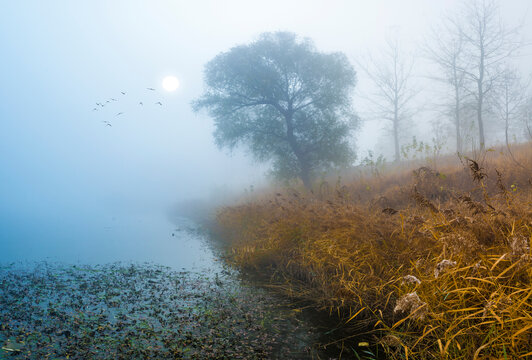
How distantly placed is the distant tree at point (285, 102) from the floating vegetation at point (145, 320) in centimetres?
1027

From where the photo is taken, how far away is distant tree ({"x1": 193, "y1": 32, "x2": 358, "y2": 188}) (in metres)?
15.4

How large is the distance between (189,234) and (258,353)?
9870 mm

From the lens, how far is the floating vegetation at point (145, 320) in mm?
3330

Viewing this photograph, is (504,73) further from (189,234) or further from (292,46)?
(189,234)

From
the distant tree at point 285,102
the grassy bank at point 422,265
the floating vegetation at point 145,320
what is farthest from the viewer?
the distant tree at point 285,102

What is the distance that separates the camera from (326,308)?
4.41 meters

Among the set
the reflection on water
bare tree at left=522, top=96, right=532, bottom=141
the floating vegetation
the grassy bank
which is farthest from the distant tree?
the floating vegetation

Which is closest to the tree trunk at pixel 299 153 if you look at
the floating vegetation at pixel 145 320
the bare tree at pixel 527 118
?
the bare tree at pixel 527 118

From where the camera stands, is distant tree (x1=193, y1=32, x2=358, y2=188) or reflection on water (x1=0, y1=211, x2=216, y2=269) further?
distant tree (x1=193, y1=32, x2=358, y2=188)

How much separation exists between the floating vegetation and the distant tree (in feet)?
33.7

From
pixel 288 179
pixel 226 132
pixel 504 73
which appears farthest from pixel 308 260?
pixel 504 73

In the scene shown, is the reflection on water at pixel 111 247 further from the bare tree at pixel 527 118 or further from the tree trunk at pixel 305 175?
the bare tree at pixel 527 118

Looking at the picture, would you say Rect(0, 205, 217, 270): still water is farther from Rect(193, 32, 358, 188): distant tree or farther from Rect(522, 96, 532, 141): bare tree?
Rect(522, 96, 532, 141): bare tree

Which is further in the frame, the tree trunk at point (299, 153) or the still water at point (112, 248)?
the tree trunk at point (299, 153)
